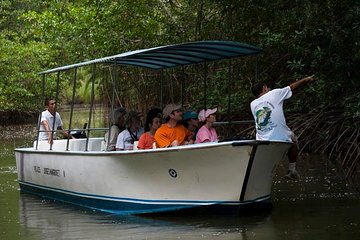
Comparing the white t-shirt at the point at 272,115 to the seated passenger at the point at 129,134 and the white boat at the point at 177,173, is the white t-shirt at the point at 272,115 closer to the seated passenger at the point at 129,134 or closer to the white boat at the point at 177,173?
the white boat at the point at 177,173

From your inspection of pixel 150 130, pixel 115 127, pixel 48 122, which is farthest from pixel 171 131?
pixel 48 122

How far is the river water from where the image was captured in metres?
9.18

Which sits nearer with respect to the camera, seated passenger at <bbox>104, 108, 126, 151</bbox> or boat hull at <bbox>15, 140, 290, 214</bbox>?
boat hull at <bbox>15, 140, 290, 214</bbox>

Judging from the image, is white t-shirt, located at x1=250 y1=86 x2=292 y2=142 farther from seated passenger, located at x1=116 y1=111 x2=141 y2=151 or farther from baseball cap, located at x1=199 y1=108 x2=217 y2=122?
seated passenger, located at x1=116 y1=111 x2=141 y2=151

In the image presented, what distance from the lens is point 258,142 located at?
31.0 feet

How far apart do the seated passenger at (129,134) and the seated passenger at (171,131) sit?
670mm

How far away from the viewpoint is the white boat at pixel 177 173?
9656 mm

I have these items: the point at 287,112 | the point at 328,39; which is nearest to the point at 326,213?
the point at 328,39

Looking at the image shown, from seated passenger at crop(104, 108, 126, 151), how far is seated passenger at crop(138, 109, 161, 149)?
59 centimetres

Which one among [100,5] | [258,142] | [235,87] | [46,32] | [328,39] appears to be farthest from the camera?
[46,32]

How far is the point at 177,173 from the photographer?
9961mm

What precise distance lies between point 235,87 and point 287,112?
201 centimetres

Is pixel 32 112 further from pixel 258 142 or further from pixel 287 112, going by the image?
pixel 258 142

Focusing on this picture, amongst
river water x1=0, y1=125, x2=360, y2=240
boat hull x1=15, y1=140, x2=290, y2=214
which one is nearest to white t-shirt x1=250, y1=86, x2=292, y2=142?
boat hull x1=15, y1=140, x2=290, y2=214
